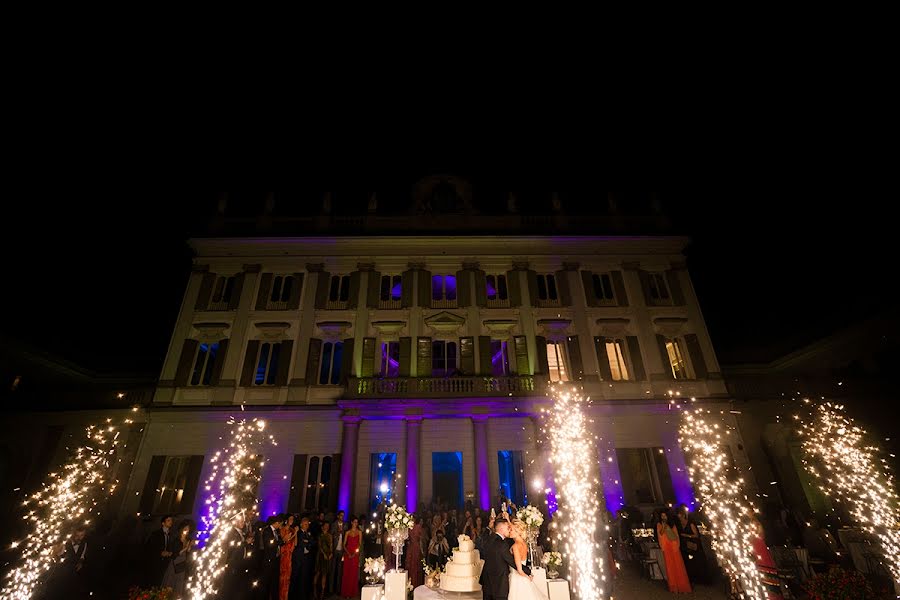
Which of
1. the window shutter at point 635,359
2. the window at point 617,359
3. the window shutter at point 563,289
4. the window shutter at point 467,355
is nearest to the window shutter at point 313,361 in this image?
the window shutter at point 467,355

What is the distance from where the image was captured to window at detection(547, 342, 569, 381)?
1723 cm

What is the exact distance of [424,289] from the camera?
1864cm

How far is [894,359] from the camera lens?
621 inches

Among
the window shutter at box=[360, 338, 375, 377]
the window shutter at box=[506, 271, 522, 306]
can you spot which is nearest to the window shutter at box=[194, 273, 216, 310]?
the window shutter at box=[360, 338, 375, 377]

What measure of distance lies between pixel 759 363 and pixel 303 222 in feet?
84.1

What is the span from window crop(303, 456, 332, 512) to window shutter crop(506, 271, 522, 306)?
1047cm

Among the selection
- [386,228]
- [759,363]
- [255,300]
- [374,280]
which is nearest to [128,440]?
[255,300]

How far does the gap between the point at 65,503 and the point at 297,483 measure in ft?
25.6

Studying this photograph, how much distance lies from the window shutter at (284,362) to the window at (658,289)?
17.0 m

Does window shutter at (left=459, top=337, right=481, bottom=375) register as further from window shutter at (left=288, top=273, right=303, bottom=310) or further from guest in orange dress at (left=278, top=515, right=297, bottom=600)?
guest in orange dress at (left=278, top=515, right=297, bottom=600)

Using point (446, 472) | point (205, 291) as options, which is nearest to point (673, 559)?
point (446, 472)

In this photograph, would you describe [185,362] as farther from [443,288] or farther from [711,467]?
[711,467]

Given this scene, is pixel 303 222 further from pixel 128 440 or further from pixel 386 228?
pixel 128 440

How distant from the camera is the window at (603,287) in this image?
1897cm
